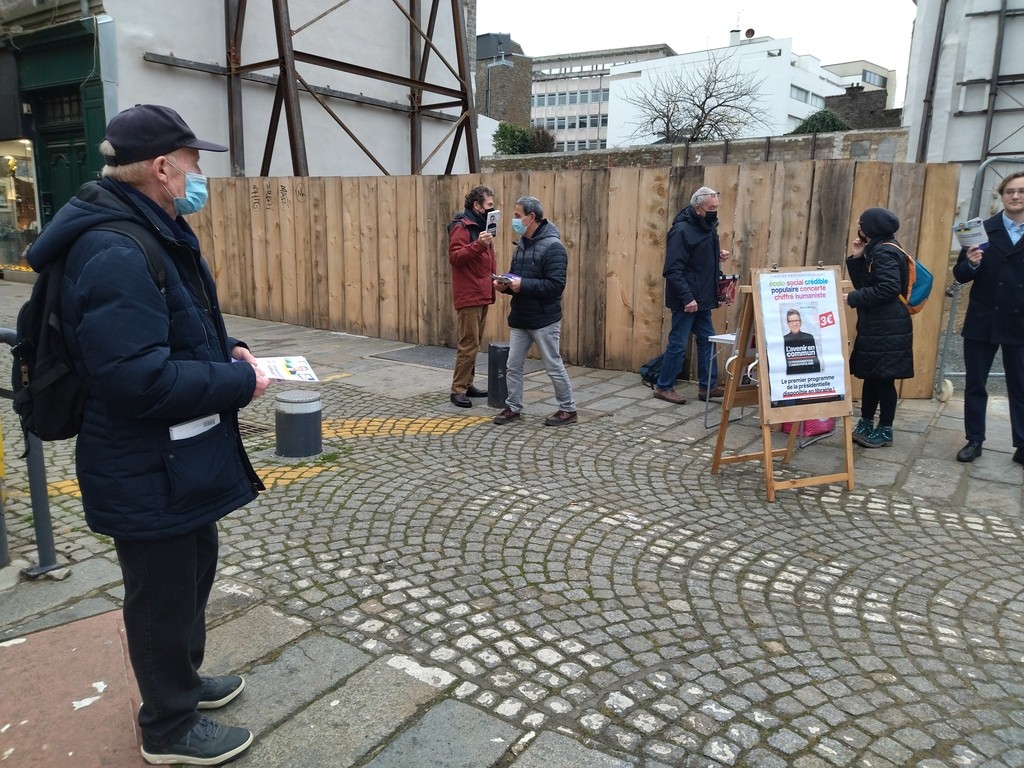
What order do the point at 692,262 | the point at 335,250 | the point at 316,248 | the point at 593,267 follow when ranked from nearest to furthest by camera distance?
the point at 692,262
the point at 593,267
the point at 335,250
the point at 316,248

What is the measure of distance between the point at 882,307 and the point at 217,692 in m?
4.91

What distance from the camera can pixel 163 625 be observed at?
2188 mm

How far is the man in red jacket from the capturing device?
6453mm

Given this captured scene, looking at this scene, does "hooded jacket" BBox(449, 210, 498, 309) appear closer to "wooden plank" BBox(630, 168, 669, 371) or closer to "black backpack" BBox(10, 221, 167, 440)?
"wooden plank" BBox(630, 168, 669, 371)

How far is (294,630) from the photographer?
3074 mm

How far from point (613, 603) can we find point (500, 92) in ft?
172

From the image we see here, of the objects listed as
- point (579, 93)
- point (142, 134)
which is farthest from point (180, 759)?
point (579, 93)

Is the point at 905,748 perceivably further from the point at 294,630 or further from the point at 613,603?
the point at 294,630

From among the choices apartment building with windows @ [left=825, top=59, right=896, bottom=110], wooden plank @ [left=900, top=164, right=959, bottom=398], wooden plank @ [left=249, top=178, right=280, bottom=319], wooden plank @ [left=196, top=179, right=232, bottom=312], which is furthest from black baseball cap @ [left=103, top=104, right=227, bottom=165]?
apartment building with windows @ [left=825, top=59, right=896, bottom=110]

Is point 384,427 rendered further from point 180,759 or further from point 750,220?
point 750,220

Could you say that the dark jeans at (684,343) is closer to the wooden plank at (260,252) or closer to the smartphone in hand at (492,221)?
the smartphone in hand at (492,221)

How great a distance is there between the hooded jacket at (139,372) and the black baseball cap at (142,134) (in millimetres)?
92

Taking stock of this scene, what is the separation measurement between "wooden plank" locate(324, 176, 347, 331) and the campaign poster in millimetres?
6952

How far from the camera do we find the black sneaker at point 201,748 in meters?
2.28
